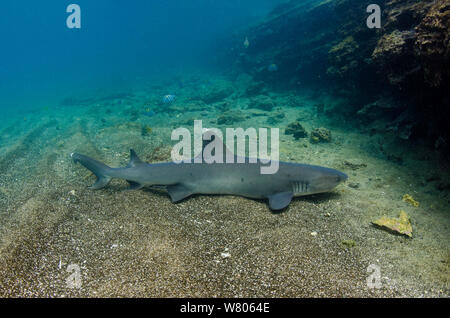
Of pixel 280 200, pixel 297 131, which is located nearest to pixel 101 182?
pixel 280 200

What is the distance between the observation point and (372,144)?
8.01 m

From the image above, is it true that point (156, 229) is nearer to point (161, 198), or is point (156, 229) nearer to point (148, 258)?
point (148, 258)

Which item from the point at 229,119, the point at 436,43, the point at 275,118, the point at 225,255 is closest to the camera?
the point at 225,255

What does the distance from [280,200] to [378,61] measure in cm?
537

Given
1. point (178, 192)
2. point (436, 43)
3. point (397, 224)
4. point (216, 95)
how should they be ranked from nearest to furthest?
point (397, 224) < point (436, 43) < point (178, 192) < point (216, 95)

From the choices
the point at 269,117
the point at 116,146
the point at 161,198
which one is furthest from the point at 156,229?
the point at 269,117

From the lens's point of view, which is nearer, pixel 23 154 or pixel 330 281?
pixel 330 281

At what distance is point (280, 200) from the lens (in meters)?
4.37

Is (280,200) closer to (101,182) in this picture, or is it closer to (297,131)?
(101,182)

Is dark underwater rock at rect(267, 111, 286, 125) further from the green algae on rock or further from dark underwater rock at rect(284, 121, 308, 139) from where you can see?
the green algae on rock

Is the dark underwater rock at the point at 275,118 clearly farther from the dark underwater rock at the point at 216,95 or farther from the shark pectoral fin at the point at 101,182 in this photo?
the shark pectoral fin at the point at 101,182

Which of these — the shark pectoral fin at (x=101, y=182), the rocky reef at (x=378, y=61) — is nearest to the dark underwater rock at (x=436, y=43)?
the rocky reef at (x=378, y=61)

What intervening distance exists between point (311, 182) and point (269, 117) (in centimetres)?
938

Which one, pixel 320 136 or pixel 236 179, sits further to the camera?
pixel 320 136
